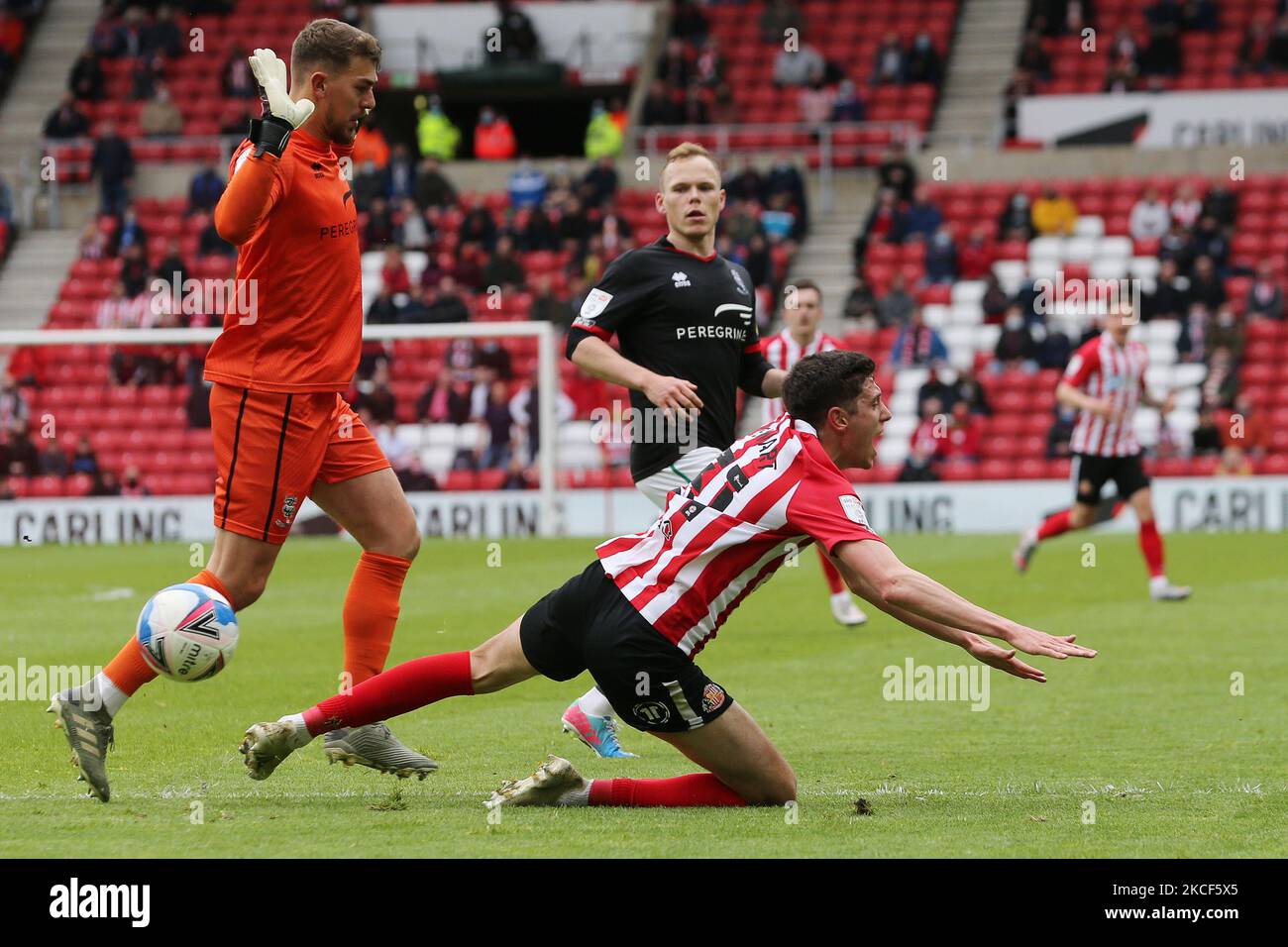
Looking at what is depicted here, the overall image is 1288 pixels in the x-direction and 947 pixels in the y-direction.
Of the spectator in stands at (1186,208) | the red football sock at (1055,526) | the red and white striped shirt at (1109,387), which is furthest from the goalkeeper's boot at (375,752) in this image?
the spectator in stands at (1186,208)

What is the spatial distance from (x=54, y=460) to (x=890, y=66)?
15.0 m

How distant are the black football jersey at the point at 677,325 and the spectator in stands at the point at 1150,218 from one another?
1883 centimetres

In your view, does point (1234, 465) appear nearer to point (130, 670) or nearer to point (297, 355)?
point (297, 355)

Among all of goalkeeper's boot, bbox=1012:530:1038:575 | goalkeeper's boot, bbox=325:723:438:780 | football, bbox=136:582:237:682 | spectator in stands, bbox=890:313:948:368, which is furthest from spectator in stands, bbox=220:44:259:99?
football, bbox=136:582:237:682

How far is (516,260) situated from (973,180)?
6.96 metres

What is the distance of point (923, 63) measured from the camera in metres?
29.1

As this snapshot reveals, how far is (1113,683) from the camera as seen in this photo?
920 centimetres

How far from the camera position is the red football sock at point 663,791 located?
5910 mm

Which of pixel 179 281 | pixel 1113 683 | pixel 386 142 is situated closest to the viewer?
pixel 1113 683

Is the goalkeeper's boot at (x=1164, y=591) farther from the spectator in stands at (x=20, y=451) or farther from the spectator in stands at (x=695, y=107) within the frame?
the spectator in stands at (x=695, y=107)

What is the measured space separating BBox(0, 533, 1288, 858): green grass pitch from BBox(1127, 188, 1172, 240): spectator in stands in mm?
12368
